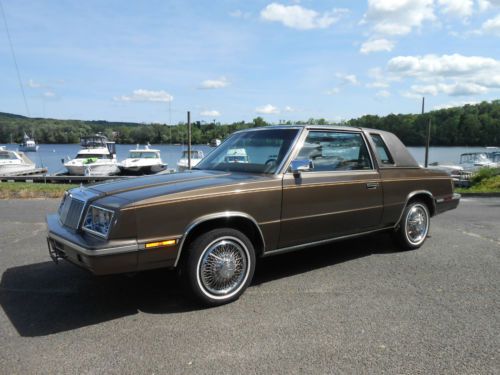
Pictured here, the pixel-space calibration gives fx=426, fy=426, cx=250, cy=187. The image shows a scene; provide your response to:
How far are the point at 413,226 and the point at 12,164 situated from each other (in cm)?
2852

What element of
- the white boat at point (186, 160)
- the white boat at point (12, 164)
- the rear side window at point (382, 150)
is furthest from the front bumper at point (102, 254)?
the white boat at point (12, 164)

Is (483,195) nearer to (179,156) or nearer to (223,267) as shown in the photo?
(223,267)

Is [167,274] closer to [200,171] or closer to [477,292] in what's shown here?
[200,171]

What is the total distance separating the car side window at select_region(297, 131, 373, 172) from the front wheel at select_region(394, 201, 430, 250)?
1.04m

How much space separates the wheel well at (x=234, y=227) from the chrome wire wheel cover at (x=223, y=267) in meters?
0.16

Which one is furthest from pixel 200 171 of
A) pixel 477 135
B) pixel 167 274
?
pixel 477 135

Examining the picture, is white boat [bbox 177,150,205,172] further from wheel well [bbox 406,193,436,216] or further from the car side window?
the car side window

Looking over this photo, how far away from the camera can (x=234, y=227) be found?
13.7 ft

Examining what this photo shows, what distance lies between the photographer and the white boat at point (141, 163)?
2948cm

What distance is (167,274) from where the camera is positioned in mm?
4973

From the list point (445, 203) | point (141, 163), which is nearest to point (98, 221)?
point (445, 203)

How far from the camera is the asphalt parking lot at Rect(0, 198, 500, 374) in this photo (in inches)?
116

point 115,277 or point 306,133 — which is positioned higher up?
point 306,133

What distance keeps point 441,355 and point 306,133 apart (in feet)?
8.52
